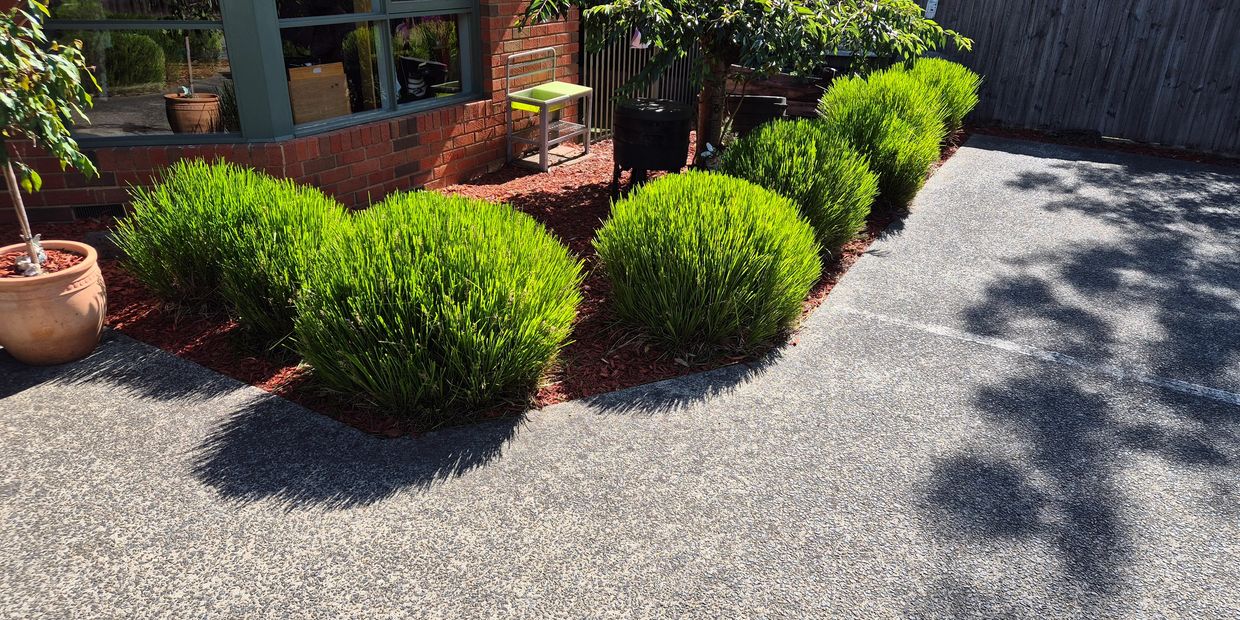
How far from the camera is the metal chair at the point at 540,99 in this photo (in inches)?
275

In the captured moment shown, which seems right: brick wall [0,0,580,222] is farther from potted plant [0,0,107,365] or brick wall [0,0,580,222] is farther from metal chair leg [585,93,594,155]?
potted plant [0,0,107,365]

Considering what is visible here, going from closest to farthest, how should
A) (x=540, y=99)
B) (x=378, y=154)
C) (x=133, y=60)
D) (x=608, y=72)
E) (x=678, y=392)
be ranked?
(x=678, y=392), (x=133, y=60), (x=378, y=154), (x=540, y=99), (x=608, y=72)

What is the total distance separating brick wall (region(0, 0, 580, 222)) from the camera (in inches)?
199

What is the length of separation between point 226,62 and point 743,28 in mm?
3784

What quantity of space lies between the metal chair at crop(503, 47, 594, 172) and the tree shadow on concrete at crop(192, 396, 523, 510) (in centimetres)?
421

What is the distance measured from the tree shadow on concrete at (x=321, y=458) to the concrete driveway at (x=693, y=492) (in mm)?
12

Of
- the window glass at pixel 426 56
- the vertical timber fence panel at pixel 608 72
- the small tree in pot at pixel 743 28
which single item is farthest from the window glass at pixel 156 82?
the vertical timber fence panel at pixel 608 72

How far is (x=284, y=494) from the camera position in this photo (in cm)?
302

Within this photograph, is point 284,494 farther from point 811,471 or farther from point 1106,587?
point 1106,587

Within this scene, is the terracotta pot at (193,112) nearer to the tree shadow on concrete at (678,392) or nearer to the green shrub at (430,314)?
the green shrub at (430,314)

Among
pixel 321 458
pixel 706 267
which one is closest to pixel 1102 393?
pixel 706 267

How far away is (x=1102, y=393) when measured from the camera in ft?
13.2

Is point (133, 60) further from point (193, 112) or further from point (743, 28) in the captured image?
point (743, 28)

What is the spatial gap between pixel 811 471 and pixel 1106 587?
1.16 m
